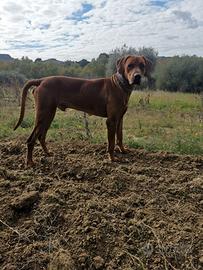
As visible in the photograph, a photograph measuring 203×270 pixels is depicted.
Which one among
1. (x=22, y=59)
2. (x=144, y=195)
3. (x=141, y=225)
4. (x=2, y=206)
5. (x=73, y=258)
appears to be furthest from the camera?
(x=22, y=59)

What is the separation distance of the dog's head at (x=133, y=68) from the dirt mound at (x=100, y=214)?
1.23 m

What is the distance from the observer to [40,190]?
4.34 meters

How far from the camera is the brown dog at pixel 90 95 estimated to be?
539 cm

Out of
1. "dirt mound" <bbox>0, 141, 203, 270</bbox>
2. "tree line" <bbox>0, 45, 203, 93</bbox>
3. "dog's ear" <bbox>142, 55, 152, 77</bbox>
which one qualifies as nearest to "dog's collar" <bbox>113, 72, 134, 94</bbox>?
"dog's ear" <bbox>142, 55, 152, 77</bbox>

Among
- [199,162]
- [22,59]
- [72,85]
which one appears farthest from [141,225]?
[22,59]

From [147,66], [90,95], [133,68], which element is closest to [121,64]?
[133,68]

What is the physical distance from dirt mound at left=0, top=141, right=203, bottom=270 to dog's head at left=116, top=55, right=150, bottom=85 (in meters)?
1.23

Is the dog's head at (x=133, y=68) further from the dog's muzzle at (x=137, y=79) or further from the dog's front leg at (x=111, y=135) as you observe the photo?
the dog's front leg at (x=111, y=135)

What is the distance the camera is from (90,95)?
5.65 metres

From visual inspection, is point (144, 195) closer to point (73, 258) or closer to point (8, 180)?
point (73, 258)

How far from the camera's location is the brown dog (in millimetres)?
5395

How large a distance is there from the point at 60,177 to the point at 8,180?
0.66 m

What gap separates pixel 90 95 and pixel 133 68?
777mm

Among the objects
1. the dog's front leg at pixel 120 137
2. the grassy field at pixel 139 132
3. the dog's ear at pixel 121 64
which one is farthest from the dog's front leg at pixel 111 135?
the grassy field at pixel 139 132
